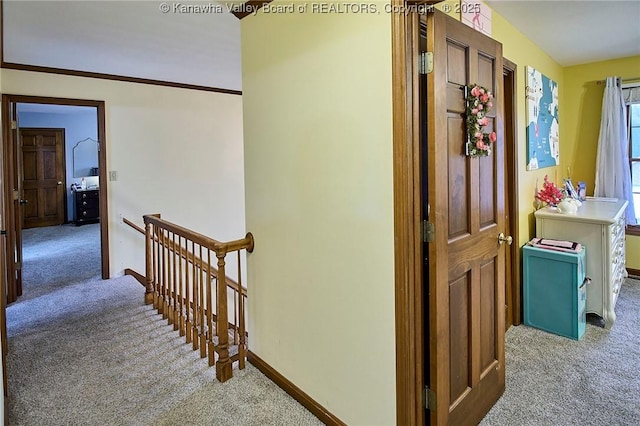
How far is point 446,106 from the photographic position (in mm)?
1601

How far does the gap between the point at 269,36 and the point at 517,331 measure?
276 cm

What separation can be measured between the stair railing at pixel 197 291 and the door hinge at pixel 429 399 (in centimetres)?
124

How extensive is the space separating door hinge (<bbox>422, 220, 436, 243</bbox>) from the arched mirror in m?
8.97

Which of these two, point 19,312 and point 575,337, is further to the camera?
point 19,312

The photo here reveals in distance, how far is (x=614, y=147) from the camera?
397cm

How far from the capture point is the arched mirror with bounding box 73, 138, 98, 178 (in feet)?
27.6

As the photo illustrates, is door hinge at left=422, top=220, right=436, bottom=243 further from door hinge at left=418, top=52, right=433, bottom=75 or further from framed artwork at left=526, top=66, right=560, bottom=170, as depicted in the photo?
framed artwork at left=526, top=66, right=560, bottom=170

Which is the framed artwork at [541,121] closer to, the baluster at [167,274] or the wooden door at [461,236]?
the wooden door at [461,236]

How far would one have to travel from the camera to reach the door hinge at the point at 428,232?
1576 mm

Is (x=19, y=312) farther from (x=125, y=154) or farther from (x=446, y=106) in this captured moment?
(x=446, y=106)

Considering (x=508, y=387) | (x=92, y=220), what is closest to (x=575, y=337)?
(x=508, y=387)

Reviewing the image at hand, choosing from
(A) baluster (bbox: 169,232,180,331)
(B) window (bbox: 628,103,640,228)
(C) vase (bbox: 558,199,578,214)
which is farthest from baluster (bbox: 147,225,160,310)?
(B) window (bbox: 628,103,640,228)

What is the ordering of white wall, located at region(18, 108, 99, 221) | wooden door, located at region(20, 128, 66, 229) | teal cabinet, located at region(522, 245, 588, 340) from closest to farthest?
1. teal cabinet, located at region(522, 245, 588, 340)
2. wooden door, located at region(20, 128, 66, 229)
3. white wall, located at region(18, 108, 99, 221)

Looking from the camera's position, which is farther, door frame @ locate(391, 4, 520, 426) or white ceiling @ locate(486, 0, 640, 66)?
white ceiling @ locate(486, 0, 640, 66)
